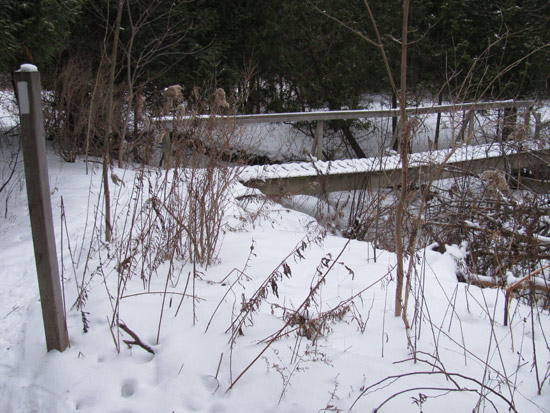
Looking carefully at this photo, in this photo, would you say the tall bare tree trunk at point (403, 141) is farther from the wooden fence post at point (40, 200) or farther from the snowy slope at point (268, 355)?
the wooden fence post at point (40, 200)

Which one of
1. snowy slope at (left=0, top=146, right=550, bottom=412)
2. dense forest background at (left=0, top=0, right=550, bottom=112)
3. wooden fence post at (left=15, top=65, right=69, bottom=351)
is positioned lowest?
snowy slope at (left=0, top=146, right=550, bottom=412)

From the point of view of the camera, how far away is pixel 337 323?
2.36 metres

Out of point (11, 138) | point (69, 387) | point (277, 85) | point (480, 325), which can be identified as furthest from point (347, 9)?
point (69, 387)

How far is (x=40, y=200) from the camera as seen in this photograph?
200cm

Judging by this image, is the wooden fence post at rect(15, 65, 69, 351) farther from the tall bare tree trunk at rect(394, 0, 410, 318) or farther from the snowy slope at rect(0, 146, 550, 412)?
the tall bare tree trunk at rect(394, 0, 410, 318)

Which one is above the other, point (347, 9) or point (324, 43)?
point (347, 9)

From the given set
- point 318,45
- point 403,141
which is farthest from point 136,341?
point 318,45

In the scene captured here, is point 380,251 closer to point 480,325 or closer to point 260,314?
point 480,325

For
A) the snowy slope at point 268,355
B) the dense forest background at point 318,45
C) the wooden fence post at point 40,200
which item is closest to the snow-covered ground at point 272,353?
the snowy slope at point 268,355

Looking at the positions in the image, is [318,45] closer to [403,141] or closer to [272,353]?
[403,141]

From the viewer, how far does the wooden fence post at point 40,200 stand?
6.24ft

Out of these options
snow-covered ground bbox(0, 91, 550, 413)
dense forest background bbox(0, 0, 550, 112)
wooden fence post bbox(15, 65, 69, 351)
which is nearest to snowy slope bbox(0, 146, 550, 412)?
snow-covered ground bbox(0, 91, 550, 413)

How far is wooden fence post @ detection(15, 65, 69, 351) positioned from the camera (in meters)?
1.90

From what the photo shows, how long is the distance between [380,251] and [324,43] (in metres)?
8.28
